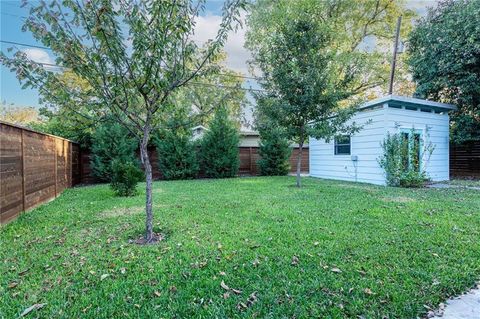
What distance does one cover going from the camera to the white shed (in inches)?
345

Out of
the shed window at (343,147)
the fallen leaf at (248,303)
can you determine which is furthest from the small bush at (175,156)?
the fallen leaf at (248,303)

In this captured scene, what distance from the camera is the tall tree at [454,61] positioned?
1005cm

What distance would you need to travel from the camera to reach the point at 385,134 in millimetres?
8641

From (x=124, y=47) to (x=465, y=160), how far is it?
14.0m

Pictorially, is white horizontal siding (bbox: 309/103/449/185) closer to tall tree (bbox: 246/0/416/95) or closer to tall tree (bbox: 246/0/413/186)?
tall tree (bbox: 246/0/413/186)

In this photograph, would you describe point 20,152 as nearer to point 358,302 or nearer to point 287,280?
point 287,280

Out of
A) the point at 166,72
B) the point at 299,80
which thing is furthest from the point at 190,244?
the point at 299,80

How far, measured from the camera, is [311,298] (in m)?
2.11

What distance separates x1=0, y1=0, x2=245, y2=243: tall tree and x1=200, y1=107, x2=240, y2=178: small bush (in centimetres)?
871

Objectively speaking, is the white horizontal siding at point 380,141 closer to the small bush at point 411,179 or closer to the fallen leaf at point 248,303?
the small bush at point 411,179

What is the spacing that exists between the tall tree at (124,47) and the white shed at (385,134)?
645cm

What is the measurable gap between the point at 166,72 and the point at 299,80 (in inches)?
198

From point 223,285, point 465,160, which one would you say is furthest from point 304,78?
point 465,160

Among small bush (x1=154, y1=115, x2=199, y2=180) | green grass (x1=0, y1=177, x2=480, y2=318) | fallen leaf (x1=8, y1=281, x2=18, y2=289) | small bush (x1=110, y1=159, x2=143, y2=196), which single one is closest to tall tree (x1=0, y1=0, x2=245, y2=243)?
green grass (x1=0, y1=177, x2=480, y2=318)
